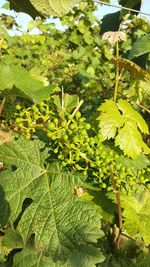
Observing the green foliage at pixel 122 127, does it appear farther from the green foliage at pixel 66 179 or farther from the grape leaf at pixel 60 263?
the grape leaf at pixel 60 263

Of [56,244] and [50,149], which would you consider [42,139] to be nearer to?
[50,149]

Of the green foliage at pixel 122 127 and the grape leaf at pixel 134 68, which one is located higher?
the grape leaf at pixel 134 68

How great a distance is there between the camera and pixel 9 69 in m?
1.66

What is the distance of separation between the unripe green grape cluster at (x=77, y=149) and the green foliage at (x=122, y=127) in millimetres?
55

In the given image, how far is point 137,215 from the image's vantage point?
5.88 ft

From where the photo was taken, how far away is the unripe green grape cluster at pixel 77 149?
152 centimetres

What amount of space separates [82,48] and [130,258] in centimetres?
522

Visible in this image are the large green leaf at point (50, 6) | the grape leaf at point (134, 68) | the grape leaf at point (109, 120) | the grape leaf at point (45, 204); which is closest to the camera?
the large green leaf at point (50, 6)

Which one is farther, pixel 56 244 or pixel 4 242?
pixel 4 242

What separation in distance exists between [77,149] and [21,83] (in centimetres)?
32

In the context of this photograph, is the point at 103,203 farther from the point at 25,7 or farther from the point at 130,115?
the point at 25,7

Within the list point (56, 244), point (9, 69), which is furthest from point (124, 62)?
point (56, 244)

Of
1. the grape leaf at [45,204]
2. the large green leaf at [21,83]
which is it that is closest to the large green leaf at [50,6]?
the large green leaf at [21,83]

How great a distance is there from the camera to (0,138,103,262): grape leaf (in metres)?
1.47
